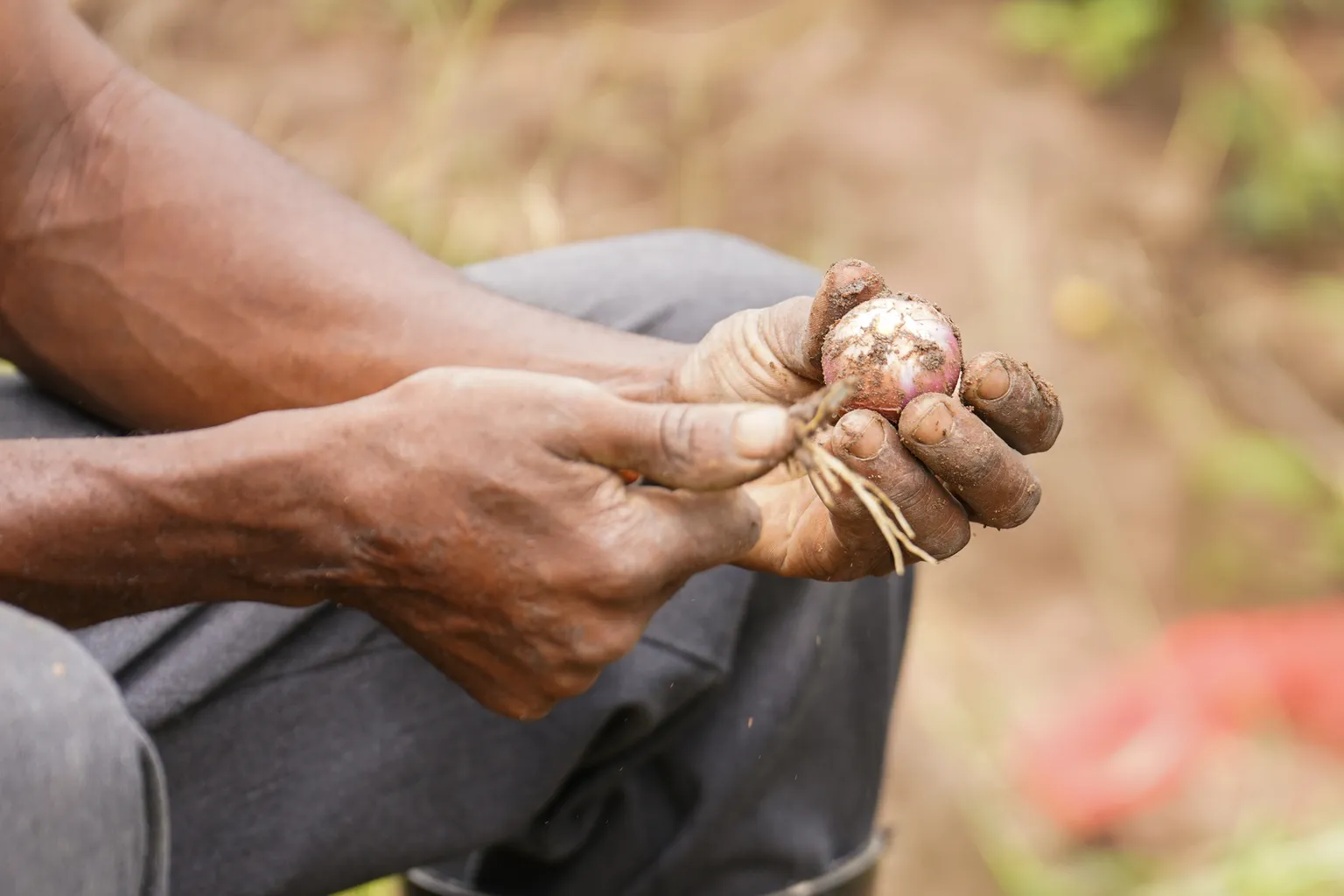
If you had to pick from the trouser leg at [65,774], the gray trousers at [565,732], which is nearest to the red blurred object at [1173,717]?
the gray trousers at [565,732]

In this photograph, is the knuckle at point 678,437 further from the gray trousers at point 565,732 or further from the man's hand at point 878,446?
the gray trousers at point 565,732

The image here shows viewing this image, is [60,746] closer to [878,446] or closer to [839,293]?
[878,446]

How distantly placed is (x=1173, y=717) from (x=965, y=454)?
6.72 feet

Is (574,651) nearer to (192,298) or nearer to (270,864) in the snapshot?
(270,864)

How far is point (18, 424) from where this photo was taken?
1556mm

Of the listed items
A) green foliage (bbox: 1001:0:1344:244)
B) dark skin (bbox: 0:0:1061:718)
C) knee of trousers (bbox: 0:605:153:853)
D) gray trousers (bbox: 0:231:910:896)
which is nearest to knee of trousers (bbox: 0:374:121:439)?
gray trousers (bbox: 0:231:910:896)

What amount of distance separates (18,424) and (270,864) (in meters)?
0.56

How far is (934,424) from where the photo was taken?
48.3 inches

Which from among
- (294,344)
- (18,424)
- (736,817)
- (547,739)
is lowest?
(736,817)

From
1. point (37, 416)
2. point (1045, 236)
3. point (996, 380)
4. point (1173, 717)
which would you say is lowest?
point (1173, 717)

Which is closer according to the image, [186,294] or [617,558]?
[617,558]

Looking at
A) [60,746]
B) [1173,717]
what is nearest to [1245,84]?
[1173,717]

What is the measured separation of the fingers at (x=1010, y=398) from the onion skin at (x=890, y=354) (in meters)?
0.07

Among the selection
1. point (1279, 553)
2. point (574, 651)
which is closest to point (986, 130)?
point (1279, 553)
